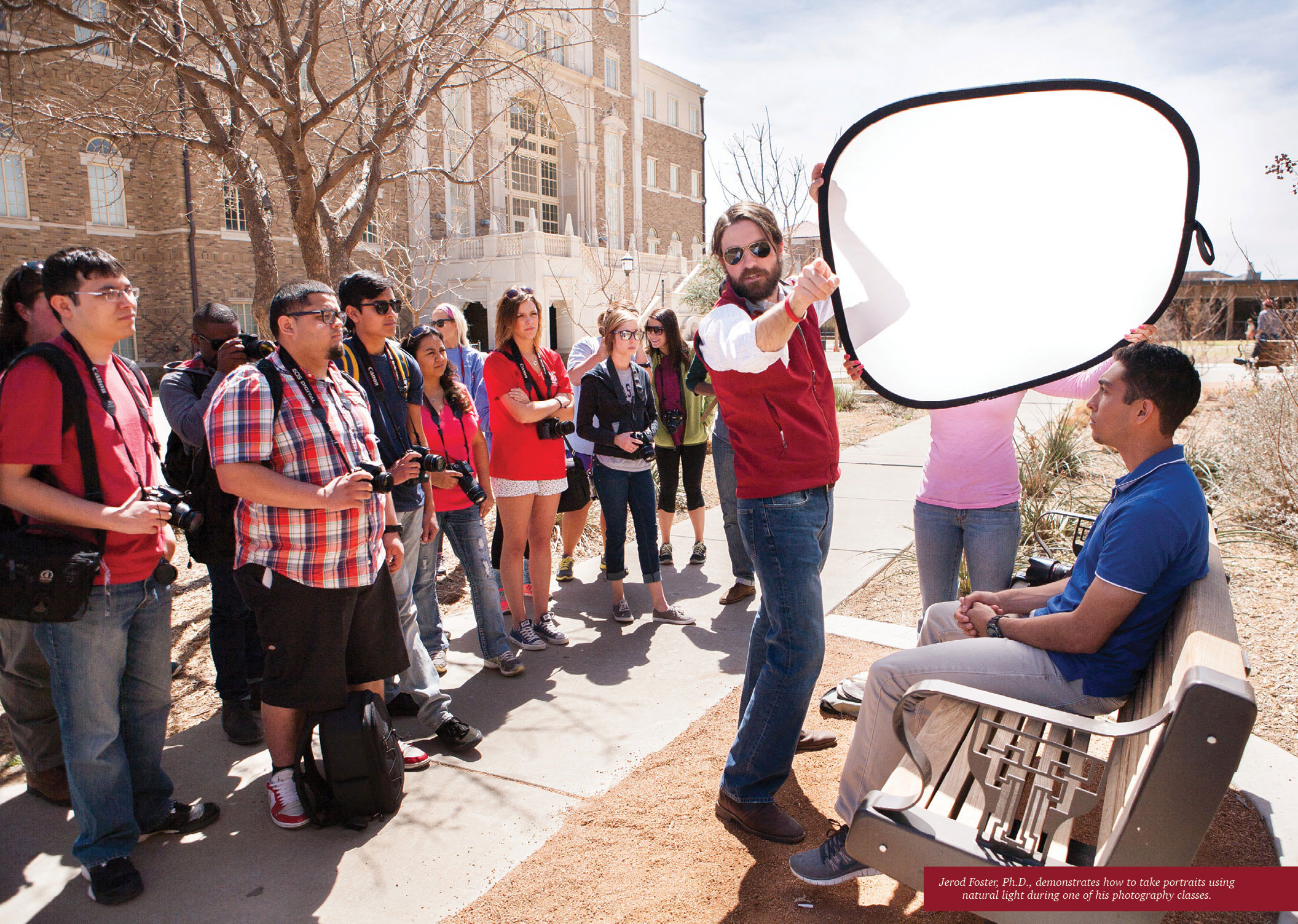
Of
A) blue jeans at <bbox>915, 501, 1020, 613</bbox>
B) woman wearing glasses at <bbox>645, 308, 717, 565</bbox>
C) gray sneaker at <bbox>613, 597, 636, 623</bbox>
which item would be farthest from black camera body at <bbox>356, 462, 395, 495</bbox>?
woman wearing glasses at <bbox>645, 308, 717, 565</bbox>

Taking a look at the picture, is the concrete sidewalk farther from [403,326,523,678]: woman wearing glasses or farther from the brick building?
the brick building

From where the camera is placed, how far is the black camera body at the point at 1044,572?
2996 mm

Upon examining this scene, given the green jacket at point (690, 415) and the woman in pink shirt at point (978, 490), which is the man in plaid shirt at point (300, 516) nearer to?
the woman in pink shirt at point (978, 490)

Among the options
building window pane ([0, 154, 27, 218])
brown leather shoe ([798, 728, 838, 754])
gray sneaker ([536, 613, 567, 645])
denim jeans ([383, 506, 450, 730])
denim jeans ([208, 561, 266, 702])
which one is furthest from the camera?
building window pane ([0, 154, 27, 218])

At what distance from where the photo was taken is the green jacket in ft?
18.7

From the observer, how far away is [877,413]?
14.8 m

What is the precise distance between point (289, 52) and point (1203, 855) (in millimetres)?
6886

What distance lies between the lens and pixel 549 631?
4516 mm

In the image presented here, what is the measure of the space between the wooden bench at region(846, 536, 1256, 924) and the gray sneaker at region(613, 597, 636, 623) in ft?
8.30

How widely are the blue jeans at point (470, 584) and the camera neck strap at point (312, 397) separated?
4.18ft

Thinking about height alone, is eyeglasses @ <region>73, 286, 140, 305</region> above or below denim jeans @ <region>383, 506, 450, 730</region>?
above

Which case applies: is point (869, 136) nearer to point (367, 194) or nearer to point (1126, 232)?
point (1126, 232)

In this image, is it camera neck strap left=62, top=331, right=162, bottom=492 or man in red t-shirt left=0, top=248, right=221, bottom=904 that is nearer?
man in red t-shirt left=0, top=248, right=221, bottom=904

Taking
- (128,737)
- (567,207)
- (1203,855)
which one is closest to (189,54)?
(128,737)
